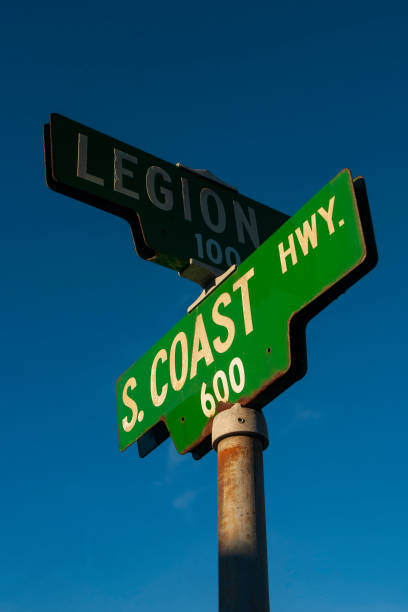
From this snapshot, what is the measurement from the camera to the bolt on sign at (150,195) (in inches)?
A: 163

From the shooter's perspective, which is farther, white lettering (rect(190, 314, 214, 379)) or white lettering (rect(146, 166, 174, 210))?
white lettering (rect(146, 166, 174, 210))

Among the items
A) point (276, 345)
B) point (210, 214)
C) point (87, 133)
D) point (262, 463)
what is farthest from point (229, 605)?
point (87, 133)

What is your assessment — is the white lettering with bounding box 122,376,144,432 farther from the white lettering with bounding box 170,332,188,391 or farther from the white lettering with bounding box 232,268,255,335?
the white lettering with bounding box 232,268,255,335

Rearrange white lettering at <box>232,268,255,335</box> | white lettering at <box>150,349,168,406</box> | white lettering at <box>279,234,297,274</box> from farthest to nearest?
white lettering at <box>150,349,168,406</box>, white lettering at <box>232,268,255,335</box>, white lettering at <box>279,234,297,274</box>

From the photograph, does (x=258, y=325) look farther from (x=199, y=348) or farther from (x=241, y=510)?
(x=241, y=510)

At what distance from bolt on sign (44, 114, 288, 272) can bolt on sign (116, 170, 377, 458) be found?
1.39 feet

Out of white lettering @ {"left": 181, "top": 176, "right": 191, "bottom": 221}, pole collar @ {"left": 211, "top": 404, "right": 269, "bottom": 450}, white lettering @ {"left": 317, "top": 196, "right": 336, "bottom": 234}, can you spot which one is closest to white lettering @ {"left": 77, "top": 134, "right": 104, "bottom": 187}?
white lettering @ {"left": 181, "top": 176, "right": 191, "bottom": 221}

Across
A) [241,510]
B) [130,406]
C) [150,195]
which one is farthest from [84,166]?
[241,510]

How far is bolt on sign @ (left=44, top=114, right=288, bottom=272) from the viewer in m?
4.13

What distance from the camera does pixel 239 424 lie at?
3295 mm

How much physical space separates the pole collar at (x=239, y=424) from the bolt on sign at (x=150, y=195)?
3.60 feet

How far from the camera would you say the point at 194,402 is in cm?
372

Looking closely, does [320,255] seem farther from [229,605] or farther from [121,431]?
[121,431]

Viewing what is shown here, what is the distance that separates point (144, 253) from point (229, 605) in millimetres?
2039
